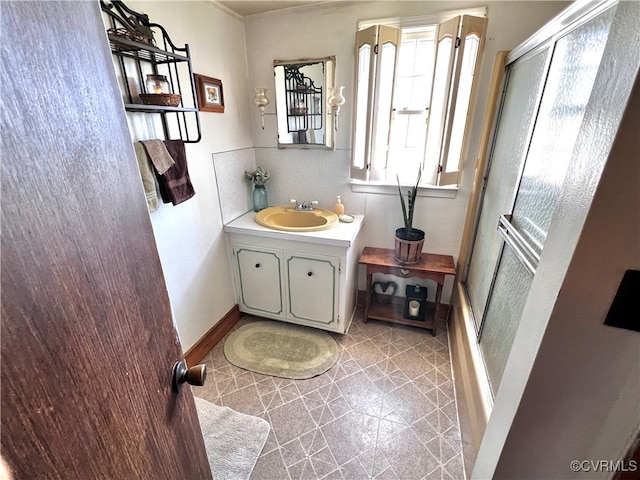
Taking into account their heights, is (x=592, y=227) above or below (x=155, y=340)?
above

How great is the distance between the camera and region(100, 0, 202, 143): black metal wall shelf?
113 centimetres

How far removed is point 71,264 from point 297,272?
1543mm

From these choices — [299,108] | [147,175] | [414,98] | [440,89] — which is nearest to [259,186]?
[299,108]

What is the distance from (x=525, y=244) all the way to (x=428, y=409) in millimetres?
1017

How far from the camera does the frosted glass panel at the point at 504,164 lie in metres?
1.27

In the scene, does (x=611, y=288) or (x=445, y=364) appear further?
(x=445, y=364)

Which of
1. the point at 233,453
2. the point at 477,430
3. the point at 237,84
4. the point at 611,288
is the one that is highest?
the point at 237,84

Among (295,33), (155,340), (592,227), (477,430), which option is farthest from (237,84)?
(477,430)

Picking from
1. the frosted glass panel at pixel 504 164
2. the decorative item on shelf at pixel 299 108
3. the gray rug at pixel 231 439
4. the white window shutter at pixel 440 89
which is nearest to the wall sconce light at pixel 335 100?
the decorative item on shelf at pixel 299 108

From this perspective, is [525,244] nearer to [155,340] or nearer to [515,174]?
[515,174]

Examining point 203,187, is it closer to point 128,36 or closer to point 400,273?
point 128,36

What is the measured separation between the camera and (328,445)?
1379 mm

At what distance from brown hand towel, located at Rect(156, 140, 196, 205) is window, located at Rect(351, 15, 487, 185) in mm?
1089

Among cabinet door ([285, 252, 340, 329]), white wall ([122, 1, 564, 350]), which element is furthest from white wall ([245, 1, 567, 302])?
cabinet door ([285, 252, 340, 329])
